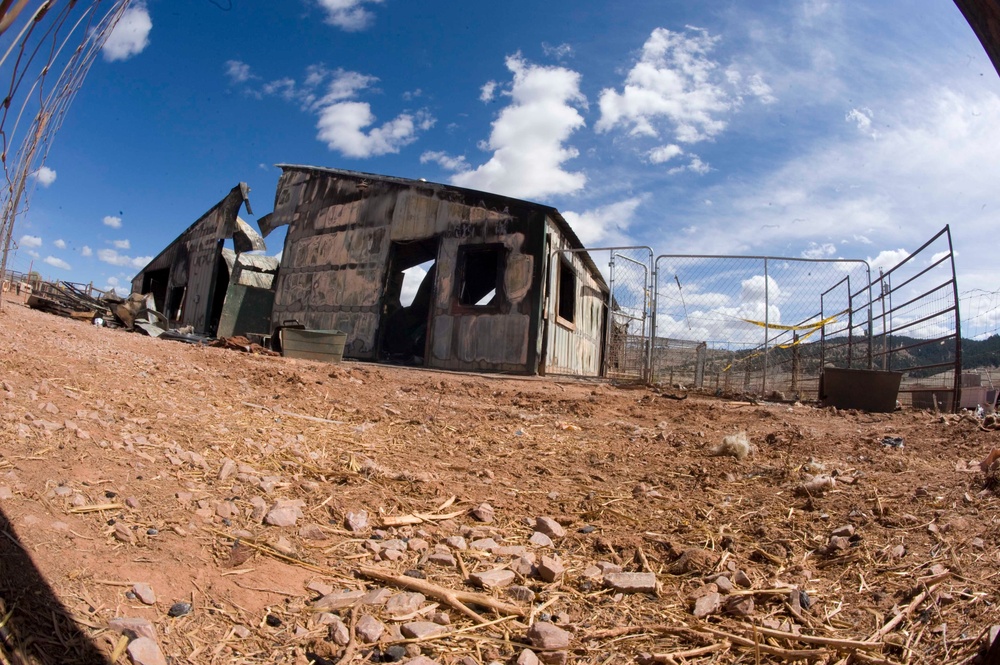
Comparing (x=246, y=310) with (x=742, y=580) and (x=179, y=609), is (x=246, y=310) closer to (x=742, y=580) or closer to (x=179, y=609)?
(x=179, y=609)

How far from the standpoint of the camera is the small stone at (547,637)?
181cm

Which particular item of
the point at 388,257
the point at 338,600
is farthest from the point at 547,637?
the point at 388,257

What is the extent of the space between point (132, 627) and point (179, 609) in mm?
166

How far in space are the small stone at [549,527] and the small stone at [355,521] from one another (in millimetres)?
864

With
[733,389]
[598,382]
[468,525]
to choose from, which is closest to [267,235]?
[598,382]

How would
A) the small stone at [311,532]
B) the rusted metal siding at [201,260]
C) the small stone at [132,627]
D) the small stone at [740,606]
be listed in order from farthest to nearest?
the rusted metal siding at [201,260], the small stone at [311,532], the small stone at [740,606], the small stone at [132,627]

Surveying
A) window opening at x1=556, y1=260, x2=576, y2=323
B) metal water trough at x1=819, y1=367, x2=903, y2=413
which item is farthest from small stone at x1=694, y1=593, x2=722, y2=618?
window opening at x1=556, y1=260, x2=576, y2=323

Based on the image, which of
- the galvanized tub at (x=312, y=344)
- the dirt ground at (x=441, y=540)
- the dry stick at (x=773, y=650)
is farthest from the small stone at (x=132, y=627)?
the galvanized tub at (x=312, y=344)

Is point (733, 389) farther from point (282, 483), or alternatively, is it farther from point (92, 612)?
point (92, 612)

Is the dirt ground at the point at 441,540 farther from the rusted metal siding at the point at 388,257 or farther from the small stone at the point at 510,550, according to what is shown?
the rusted metal siding at the point at 388,257

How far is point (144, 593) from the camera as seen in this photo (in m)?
1.77

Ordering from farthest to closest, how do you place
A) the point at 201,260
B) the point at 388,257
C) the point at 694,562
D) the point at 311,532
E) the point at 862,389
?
1. the point at 201,260
2. the point at 388,257
3. the point at 862,389
4. the point at 311,532
5. the point at 694,562

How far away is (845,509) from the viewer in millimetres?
2793

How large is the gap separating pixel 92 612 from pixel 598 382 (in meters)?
8.45
